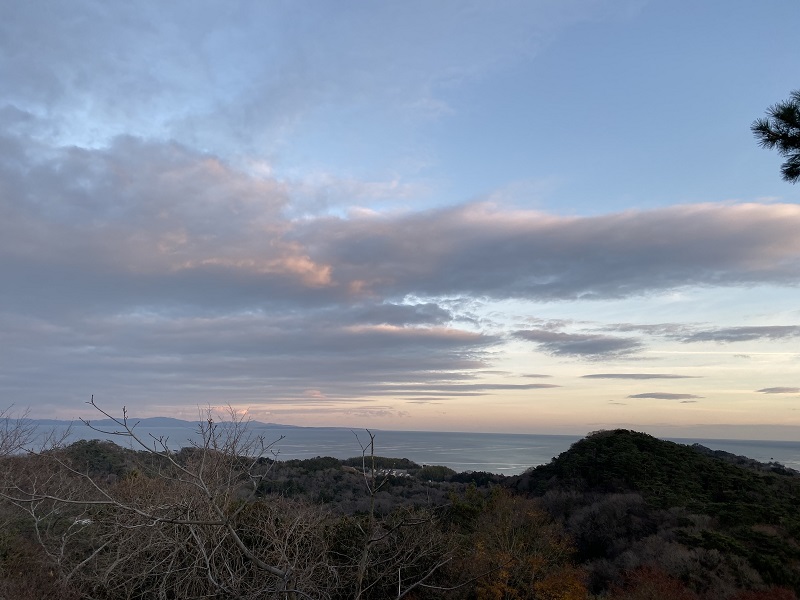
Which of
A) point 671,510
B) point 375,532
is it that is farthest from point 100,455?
point 671,510

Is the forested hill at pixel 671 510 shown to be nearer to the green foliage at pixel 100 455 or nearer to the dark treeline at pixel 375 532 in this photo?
the dark treeline at pixel 375 532

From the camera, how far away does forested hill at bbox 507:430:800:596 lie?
21295 millimetres

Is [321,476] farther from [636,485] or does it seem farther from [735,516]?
[735,516]

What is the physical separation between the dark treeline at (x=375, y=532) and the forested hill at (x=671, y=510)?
0.41 feet

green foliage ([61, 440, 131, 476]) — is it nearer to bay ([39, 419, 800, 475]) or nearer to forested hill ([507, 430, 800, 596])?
bay ([39, 419, 800, 475])

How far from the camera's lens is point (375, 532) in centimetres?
1596

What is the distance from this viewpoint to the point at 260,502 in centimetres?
→ 1755

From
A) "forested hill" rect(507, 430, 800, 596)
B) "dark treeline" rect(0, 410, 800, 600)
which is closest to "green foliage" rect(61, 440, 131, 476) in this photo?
"dark treeline" rect(0, 410, 800, 600)

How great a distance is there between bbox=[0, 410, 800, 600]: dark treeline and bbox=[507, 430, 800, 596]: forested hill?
125 mm

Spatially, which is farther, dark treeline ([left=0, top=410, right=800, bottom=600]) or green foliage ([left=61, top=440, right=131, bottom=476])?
green foliage ([left=61, top=440, right=131, bottom=476])

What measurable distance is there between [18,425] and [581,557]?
82.6 ft

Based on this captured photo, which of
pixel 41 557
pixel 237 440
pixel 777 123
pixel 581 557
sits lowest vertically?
pixel 581 557

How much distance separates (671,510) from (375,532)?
21174mm

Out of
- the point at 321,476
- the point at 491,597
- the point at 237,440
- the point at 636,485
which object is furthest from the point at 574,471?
the point at 237,440
